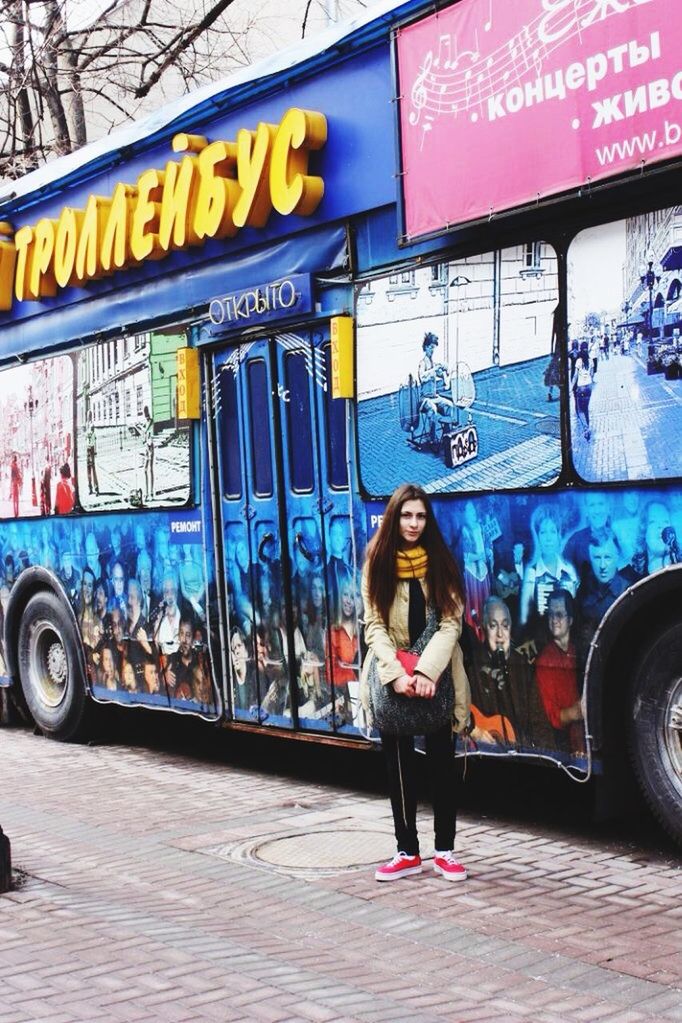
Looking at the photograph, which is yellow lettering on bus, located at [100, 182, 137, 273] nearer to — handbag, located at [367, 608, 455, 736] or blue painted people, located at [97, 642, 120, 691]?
blue painted people, located at [97, 642, 120, 691]

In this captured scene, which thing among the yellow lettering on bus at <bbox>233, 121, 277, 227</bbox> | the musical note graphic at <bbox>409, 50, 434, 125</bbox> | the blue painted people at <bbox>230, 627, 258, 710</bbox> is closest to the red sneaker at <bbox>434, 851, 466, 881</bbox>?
the blue painted people at <bbox>230, 627, 258, 710</bbox>

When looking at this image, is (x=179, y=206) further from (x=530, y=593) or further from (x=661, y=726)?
(x=661, y=726)

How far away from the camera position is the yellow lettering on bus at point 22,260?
1134 centimetres

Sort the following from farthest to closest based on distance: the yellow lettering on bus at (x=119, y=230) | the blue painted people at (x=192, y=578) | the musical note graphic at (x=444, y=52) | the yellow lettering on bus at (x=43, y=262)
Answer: the yellow lettering on bus at (x=43, y=262)
the yellow lettering on bus at (x=119, y=230)
the blue painted people at (x=192, y=578)
the musical note graphic at (x=444, y=52)

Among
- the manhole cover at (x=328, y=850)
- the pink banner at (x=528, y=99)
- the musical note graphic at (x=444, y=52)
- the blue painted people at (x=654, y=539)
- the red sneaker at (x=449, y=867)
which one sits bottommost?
the manhole cover at (x=328, y=850)

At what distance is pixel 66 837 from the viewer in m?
7.84

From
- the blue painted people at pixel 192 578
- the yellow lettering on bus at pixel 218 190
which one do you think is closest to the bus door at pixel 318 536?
the yellow lettering on bus at pixel 218 190

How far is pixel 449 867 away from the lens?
20.8ft

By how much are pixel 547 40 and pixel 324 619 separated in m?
3.40

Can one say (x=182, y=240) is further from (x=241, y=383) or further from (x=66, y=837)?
(x=66, y=837)

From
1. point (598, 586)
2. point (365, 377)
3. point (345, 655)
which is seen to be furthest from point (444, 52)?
point (345, 655)

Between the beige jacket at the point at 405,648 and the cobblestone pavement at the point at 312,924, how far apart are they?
82 centimetres

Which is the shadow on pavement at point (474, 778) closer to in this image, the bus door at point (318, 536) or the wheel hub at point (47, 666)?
the wheel hub at point (47, 666)

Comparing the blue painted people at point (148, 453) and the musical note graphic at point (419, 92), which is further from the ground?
the musical note graphic at point (419, 92)
